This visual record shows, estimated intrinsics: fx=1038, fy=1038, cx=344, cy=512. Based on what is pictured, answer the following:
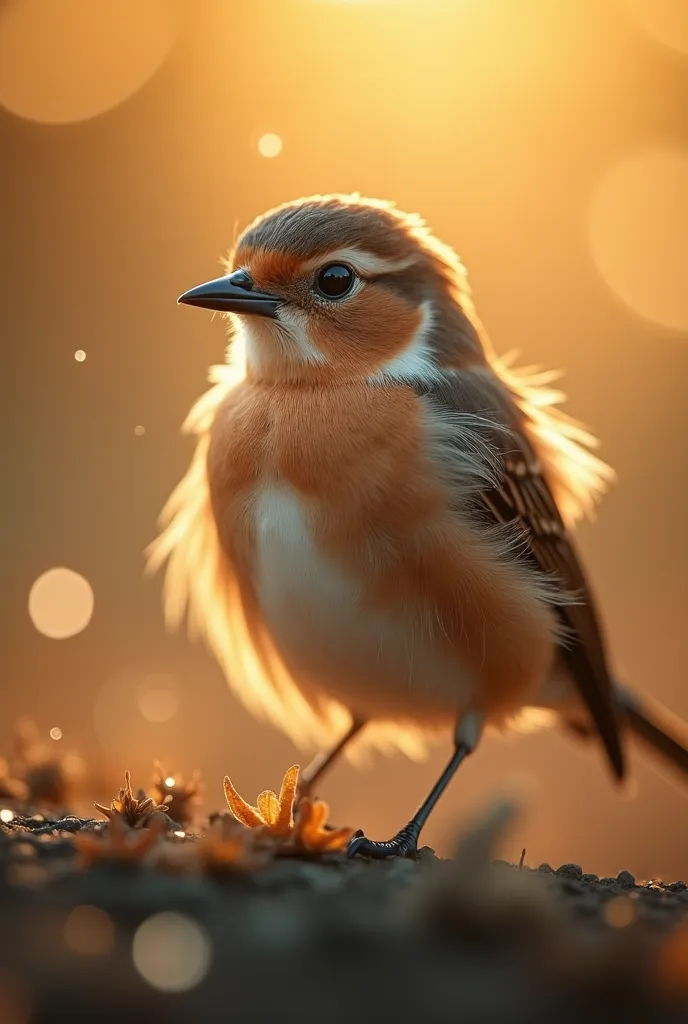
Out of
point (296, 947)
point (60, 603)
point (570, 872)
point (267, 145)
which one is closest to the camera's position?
point (296, 947)

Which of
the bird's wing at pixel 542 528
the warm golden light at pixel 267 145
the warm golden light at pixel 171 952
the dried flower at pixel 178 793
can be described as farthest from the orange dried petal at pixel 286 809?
the warm golden light at pixel 267 145

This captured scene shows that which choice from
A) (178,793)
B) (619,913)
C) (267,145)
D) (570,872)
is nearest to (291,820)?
(178,793)

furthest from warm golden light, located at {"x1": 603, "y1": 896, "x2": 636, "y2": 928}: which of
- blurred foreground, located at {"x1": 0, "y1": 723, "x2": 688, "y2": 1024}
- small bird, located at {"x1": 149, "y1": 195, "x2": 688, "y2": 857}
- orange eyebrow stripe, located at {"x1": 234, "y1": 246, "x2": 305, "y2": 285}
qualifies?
orange eyebrow stripe, located at {"x1": 234, "y1": 246, "x2": 305, "y2": 285}

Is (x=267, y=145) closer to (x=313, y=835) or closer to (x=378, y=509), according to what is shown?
(x=378, y=509)

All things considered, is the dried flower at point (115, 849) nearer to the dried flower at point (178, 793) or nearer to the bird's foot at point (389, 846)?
the bird's foot at point (389, 846)

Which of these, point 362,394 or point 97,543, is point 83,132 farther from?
point 362,394

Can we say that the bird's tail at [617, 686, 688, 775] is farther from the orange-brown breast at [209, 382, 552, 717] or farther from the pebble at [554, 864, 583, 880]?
the pebble at [554, 864, 583, 880]

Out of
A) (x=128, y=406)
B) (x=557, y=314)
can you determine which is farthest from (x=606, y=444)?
(x=128, y=406)
